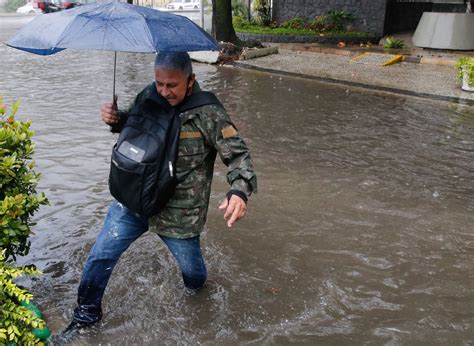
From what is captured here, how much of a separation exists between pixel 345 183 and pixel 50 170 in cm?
371

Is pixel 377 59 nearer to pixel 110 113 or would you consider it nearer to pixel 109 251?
pixel 110 113

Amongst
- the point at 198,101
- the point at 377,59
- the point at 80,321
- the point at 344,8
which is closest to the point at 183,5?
the point at 344,8

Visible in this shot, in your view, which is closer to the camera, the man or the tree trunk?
the man

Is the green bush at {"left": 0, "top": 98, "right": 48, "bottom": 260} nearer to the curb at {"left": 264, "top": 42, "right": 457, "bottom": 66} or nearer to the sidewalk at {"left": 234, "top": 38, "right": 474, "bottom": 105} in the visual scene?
the sidewalk at {"left": 234, "top": 38, "right": 474, "bottom": 105}

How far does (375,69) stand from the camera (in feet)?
47.1

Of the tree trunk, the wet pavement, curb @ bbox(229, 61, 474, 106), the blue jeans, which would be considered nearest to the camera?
the blue jeans

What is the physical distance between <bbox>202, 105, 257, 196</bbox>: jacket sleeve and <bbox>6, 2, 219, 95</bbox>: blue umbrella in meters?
0.42

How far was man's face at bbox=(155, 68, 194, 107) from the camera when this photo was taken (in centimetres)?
311

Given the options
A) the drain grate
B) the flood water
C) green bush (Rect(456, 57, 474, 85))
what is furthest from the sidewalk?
the flood water

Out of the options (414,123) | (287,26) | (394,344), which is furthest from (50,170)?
(287,26)

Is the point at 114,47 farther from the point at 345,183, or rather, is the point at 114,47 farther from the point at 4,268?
the point at 345,183

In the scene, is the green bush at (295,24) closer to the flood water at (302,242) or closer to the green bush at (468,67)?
the green bush at (468,67)

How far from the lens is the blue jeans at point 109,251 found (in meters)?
3.36

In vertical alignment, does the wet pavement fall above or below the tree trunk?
below
